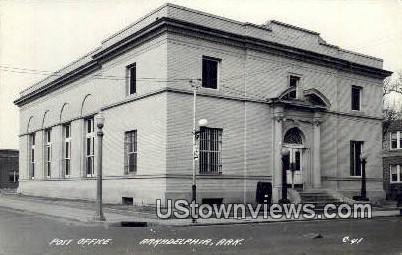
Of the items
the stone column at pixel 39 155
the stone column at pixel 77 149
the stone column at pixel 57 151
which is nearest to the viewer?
the stone column at pixel 77 149

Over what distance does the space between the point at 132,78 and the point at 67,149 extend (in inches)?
466

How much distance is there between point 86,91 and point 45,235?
20.2 m

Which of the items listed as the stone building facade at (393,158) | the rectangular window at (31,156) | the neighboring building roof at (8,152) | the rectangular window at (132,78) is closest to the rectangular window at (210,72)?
the rectangular window at (132,78)

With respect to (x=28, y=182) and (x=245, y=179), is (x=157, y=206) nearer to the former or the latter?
(x=245, y=179)

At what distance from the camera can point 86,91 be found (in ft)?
109

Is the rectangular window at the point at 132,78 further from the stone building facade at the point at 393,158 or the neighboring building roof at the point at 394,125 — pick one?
the neighboring building roof at the point at 394,125

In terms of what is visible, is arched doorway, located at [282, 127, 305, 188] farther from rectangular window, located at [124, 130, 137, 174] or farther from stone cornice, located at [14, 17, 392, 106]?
rectangular window, located at [124, 130, 137, 174]

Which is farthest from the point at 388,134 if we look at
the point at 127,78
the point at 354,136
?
the point at 127,78

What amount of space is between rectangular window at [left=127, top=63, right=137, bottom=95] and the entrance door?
9407 millimetres

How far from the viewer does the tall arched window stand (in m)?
29.2

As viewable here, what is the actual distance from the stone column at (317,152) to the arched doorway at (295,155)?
76 cm

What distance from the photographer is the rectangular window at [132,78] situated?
1077 inches

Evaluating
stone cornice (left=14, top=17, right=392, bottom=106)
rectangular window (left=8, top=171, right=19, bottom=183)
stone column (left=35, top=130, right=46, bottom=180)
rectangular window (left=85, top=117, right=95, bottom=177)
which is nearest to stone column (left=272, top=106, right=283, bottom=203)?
stone cornice (left=14, top=17, right=392, bottom=106)

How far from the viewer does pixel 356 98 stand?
1330 inches
